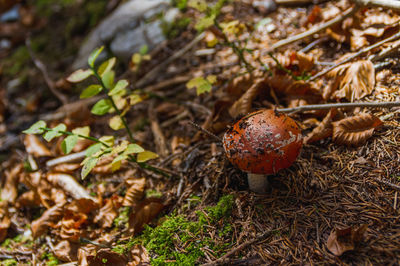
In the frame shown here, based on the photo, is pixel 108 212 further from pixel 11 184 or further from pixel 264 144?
pixel 264 144

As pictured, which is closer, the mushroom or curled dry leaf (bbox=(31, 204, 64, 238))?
the mushroom

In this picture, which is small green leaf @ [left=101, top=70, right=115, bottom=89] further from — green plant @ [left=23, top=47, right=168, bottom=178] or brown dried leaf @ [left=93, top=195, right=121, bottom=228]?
brown dried leaf @ [left=93, top=195, right=121, bottom=228]

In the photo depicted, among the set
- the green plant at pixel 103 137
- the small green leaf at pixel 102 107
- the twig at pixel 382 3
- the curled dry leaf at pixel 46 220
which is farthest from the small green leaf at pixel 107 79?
the twig at pixel 382 3

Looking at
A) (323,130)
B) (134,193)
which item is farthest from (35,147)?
(323,130)

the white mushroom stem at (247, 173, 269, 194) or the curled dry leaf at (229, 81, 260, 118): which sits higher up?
the curled dry leaf at (229, 81, 260, 118)

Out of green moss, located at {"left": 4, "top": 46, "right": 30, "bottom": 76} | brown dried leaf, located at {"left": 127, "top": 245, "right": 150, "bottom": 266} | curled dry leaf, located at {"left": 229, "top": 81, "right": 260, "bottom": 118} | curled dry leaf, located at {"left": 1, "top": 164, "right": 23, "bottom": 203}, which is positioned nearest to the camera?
brown dried leaf, located at {"left": 127, "top": 245, "right": 150, "bottom": 266}

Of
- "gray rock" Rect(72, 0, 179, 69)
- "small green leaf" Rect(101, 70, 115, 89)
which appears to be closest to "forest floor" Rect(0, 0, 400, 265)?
"gray rock" Rect(72, 0, 179, 69)

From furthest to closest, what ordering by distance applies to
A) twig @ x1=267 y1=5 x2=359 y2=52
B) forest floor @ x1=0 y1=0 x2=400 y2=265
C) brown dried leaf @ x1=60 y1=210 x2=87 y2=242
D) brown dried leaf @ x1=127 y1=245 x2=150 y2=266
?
twig @ x1=267 y1=5 x2=359 y2=52 → brown dried leaf @ x1=60 y1=210 x2=87 y2=242 → brown dried leaf @ x1=127 y1=245 x2=150 y2=266 → forest floor @ x1=0 y1=0 x2=400 y2=265

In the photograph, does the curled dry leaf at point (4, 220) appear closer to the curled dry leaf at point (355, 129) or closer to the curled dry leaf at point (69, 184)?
the curled dry leaf at point (69, 184)
